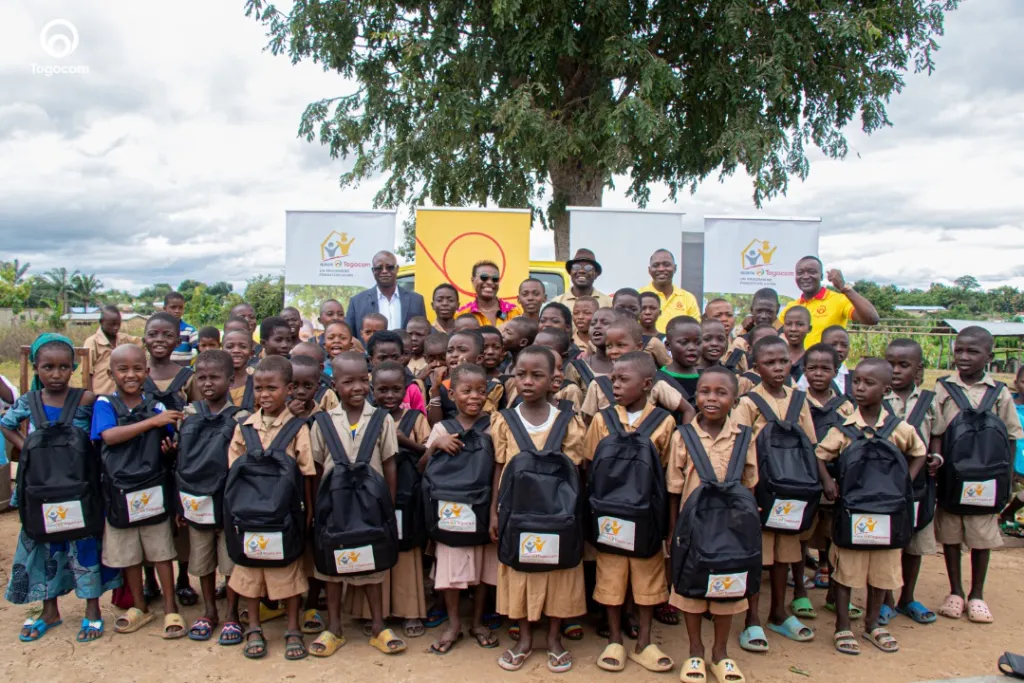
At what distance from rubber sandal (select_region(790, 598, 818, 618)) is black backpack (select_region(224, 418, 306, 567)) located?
2.71m

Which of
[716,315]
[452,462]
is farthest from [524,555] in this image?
[716,315]

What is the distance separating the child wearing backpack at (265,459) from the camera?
3.42 meters

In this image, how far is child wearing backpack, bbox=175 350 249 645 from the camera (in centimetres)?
357

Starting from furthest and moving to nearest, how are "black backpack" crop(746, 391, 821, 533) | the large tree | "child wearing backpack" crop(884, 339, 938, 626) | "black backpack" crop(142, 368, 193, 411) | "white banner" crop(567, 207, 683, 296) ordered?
the large tree
"white banner" crop(567, 207, 683, 296)
"child wearing backpack" crop(884, 339, 938, 626)
"black backpack" crop(142, 368, 193, 411)
"black backpack" crop(746, 391, 821, 533)

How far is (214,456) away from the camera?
3.57 metres

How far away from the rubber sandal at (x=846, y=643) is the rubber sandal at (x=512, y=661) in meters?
1.59

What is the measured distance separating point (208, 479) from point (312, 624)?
934mm

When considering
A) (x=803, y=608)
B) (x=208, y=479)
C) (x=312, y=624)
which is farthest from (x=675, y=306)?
(x=208, y=479)

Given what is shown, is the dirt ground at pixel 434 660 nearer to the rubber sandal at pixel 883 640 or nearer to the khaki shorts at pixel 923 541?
the rubber sandal at pixel 883 640

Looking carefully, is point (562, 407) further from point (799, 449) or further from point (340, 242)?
point (340, 242)

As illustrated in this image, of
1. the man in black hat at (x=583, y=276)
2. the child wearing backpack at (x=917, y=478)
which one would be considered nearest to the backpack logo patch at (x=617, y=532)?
the child wearing backpack at (x=917, y=478)

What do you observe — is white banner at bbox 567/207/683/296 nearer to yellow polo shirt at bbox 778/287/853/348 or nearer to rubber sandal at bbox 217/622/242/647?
yellow polo shirt at bbox 778/287/853/348

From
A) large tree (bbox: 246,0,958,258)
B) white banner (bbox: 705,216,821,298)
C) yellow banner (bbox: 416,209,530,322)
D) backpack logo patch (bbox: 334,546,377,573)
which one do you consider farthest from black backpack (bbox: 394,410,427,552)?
large tree (bbox: 246,0,958,258)

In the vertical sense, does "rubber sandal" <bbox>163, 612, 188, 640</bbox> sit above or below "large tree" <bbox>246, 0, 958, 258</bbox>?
below
